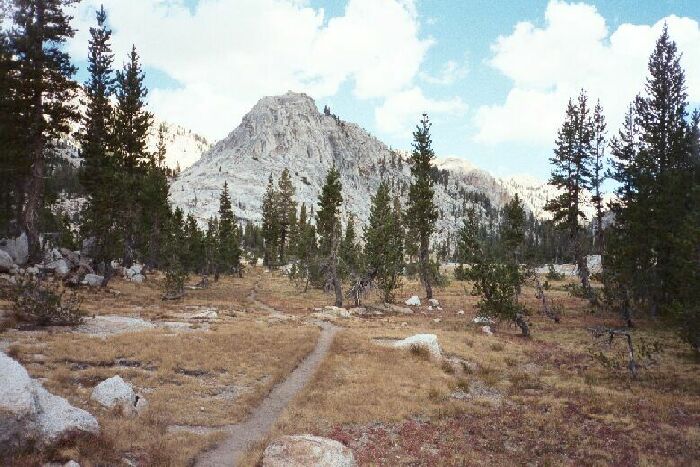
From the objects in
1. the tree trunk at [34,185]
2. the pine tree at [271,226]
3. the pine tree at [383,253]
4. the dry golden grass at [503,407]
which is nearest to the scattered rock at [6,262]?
the tree trunk at [34,185]

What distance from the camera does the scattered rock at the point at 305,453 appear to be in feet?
38.5

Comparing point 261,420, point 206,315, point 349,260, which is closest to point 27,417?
point 261,420

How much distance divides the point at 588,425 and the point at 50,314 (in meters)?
27.1

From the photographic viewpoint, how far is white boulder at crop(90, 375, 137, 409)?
1495 centimetres

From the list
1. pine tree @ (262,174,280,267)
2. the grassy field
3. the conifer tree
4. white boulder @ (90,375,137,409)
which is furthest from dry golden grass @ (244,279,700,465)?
pine tree @ (262,174,280,267)

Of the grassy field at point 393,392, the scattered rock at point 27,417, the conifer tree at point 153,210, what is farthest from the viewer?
the conifer tree at point 153,210

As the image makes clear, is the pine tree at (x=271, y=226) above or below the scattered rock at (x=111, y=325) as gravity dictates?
above

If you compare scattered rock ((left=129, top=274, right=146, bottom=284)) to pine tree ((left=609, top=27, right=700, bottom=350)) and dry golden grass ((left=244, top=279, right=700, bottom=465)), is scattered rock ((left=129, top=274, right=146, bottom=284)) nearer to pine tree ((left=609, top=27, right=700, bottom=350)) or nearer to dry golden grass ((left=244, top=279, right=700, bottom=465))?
dry golden grass ((left=244, top=279, right=700, bottom=465))

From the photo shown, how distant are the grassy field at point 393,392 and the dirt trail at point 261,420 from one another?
44 cm

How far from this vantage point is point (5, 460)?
9.67 m

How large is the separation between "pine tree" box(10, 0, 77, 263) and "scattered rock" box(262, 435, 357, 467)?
32809 millimetres

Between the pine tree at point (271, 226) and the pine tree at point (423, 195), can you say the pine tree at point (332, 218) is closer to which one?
the pine tree at point (423, 195)

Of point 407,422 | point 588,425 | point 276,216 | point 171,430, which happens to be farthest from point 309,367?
point 276,216

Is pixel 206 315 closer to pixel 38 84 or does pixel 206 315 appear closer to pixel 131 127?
pixel 38 84
